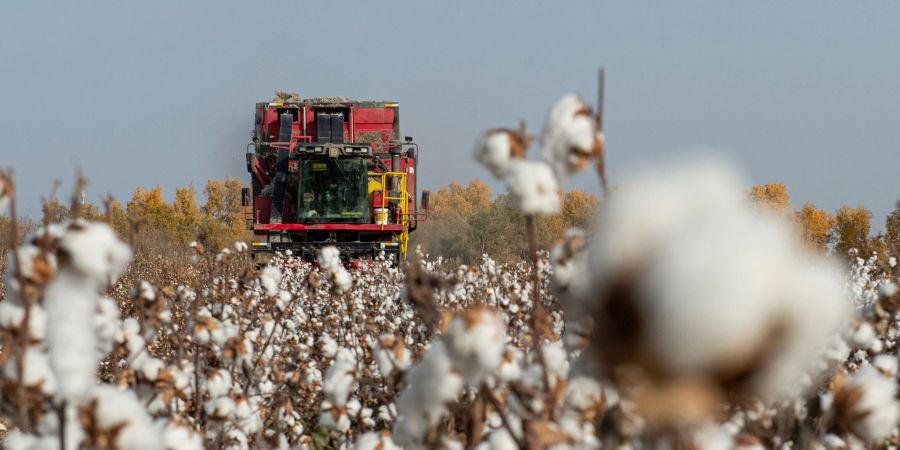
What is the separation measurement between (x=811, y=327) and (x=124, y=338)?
82.4 inches

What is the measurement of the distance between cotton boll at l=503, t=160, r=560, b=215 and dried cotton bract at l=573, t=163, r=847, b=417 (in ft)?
2.74

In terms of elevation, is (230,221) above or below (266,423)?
above

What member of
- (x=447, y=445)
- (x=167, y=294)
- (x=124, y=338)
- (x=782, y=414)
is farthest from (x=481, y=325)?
(x=167, y=294)

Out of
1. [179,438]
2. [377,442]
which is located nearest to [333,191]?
[377,442]

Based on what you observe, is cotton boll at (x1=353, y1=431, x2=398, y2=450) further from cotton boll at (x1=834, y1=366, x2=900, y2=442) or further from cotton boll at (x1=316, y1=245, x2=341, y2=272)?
cotton boll at (x1=316, y1=245, x2=341, y2=272)

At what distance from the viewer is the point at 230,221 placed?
209 ft

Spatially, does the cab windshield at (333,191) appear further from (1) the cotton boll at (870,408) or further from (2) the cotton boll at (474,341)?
(2) the cotton boll at (474,341)

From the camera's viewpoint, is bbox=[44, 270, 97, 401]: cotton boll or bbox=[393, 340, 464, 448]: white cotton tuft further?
bbox=[393, 340, 464, 448]: white cotton tuft

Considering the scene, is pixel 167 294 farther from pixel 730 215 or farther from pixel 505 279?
pixel 505 279

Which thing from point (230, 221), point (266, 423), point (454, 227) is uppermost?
point (230, 221)

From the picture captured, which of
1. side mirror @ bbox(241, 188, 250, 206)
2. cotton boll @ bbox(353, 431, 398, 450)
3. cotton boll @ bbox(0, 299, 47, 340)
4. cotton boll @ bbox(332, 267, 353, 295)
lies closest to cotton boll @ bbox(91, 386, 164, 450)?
cotton boll @ bbox(0, 299, 47, 340)

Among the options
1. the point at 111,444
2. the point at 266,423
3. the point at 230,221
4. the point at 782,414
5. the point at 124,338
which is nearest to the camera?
the point at 111,444

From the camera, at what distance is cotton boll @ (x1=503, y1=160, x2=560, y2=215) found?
4.89ft

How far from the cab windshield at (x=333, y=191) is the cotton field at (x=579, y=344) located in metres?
14.3
